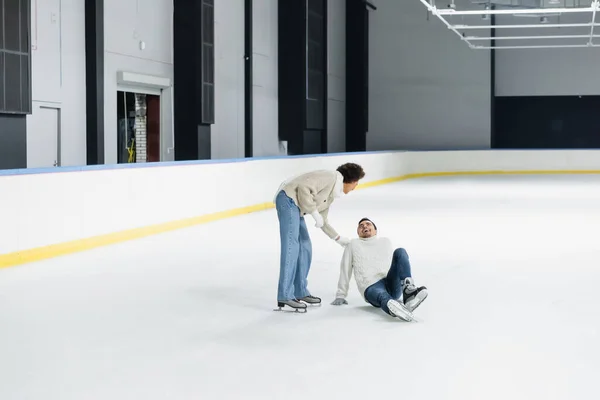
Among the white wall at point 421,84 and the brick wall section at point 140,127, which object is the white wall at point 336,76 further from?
the brick wall section at point 140,127

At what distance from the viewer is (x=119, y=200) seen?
1290 centimetres

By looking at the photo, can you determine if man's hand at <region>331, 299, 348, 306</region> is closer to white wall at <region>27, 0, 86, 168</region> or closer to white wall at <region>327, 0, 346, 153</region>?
white wall at <region>27, 0, 86, 168</region>

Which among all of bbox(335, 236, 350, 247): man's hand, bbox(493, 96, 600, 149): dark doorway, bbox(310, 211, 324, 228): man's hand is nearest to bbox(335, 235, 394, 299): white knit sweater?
bbox(335, 236, 350, 247): man's hand

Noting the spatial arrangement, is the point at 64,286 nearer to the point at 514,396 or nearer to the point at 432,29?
the point at 514,396

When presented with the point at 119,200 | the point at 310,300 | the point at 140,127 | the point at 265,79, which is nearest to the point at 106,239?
the point at 119,200

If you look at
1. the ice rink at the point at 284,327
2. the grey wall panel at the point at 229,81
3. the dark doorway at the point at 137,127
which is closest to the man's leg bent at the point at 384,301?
the ice rink at the point at 284,327

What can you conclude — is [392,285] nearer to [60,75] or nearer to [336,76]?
[60,75]

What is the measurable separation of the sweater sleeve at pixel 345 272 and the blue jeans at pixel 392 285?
26cm

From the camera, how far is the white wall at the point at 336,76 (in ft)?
111

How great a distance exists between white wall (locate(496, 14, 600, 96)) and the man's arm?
2968cm

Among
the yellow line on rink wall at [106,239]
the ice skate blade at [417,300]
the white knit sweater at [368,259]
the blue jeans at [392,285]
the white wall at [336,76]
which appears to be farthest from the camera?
the white wall at [336,76]

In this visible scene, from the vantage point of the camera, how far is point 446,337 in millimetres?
6473

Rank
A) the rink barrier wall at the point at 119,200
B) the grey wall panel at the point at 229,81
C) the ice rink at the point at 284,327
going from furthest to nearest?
1. the grey wall panel at the point at 229,81
2. the rink barrier wall at the point at 119,200
3. the ice rink at the point at 284,327

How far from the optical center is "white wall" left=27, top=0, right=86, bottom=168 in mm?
16953
